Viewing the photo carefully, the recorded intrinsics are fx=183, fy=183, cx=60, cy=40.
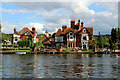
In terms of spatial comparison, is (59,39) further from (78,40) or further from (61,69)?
(61,69)

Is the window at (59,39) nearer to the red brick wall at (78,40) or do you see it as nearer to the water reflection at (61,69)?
the red brick wall at (78,40)

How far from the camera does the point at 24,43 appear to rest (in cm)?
10688

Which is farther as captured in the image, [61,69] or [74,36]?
[74,36]

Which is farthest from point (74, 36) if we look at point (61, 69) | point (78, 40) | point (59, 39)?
point (61, 69)

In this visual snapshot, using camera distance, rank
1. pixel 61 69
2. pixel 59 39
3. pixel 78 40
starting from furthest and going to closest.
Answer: pixel 59 39 → pixel 78 40 → pixel 61 69

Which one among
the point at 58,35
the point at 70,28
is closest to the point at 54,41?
the point at 58,35

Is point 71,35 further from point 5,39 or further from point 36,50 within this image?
point 5,39

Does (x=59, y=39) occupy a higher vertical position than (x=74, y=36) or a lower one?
lower

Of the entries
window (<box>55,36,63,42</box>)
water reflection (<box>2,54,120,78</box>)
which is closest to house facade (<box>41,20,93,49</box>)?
window (<box>55,36,63,42</box>)

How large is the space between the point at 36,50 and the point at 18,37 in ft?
115

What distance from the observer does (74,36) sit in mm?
110188

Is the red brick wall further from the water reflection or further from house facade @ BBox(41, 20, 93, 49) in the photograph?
the water reflection

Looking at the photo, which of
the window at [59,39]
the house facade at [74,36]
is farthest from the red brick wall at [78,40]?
the window at [59,39]

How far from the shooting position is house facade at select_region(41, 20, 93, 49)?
354 ft
